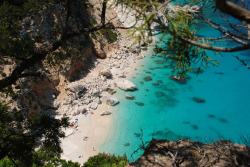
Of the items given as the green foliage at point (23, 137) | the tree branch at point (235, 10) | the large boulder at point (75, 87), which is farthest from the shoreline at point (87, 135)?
the tree branch at point (235, 10)

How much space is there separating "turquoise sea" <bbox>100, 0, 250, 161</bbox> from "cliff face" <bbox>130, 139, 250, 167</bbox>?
18.6 ft

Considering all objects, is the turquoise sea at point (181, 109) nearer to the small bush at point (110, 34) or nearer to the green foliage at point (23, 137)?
the green foliage at point (23, 137)

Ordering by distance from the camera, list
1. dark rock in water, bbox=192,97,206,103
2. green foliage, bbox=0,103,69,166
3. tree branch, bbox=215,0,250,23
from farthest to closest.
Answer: dark rock in water, bbox=192,97,206,103
green foliage, bbox=0,103,69,166
tree branch, bbox=215,0,250,23

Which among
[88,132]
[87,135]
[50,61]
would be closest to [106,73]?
[50,61]

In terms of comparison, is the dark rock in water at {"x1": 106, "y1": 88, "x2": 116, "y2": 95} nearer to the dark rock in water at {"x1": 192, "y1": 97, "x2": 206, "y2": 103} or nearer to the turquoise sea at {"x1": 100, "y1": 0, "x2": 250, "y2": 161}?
the turquoise sea at {"x1": 100, "y1": 0, "x2": 250, "y2": 161}

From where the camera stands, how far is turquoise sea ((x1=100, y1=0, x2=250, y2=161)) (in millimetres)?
13242

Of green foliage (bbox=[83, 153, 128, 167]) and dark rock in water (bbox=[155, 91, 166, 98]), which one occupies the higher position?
dark rock in water (bbox=[155, 91, 166, 98])

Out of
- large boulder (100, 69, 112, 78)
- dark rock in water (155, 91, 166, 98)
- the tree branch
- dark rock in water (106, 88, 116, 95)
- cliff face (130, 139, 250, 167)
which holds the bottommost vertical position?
dark rock in water (155, 91, 166, 98)

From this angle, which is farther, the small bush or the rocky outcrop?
the rocky outcrop

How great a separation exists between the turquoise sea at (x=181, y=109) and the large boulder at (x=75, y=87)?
360 cm

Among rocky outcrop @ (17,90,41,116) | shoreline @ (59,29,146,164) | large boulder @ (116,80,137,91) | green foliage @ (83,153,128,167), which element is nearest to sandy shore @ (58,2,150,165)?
shoreline @ (59,29,146,164)

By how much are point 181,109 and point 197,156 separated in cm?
1009

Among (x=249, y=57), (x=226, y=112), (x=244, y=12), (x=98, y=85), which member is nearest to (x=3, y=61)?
(x=98, y=85)

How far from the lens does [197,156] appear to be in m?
6.00
